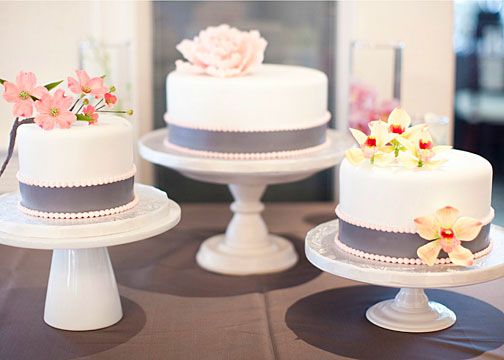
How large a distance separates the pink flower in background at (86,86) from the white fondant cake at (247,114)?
1.42 ft

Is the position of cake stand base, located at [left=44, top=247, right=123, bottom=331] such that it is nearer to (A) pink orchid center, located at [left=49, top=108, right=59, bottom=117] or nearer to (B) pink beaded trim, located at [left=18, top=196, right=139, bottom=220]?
(B) pink beaded trim, located at [left=18, top=196, right=139, bottom=220]

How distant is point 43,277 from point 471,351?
1.12 m

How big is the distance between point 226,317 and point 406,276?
1.59ft

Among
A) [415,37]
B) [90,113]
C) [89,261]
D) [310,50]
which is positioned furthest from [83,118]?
[415,37]

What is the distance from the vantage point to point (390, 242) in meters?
1.89

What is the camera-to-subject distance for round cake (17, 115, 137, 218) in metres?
1.90

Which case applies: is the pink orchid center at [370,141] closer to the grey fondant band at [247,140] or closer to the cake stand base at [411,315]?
the cake stand base at [411,315]

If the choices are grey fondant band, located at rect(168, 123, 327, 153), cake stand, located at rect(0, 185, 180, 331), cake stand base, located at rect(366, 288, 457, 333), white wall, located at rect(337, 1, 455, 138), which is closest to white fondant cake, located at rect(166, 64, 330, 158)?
grey fondant band, located at rect(168, 123, 327, 153)

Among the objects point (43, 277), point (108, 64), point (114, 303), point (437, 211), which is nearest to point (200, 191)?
point (108, 64)

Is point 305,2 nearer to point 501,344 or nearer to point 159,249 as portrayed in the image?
point 159,249

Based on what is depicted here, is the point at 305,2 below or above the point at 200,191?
above

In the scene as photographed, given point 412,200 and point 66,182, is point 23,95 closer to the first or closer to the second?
point 66,182

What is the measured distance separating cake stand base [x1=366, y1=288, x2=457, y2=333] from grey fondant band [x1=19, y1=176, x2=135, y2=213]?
0.65m

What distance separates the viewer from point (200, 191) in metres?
3.24
